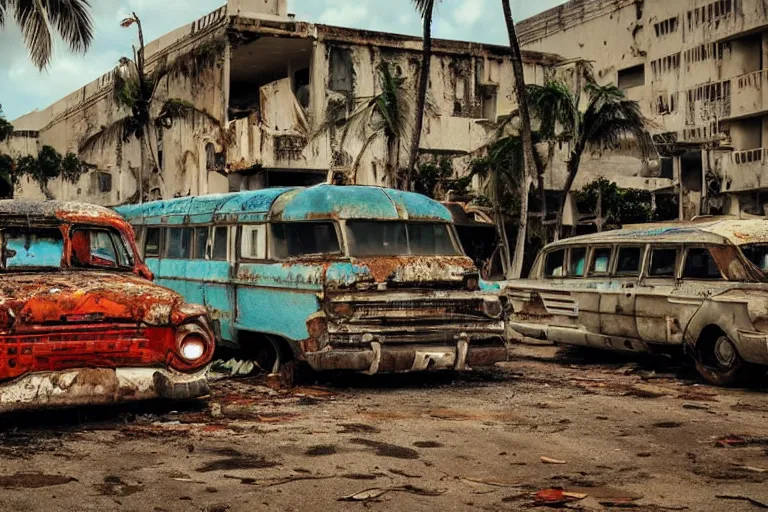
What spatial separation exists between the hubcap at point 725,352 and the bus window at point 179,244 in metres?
7.03

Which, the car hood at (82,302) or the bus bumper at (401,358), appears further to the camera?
the bus bumper at (401,358)

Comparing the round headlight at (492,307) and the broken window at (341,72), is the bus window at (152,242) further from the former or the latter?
the broken window at (341,72)

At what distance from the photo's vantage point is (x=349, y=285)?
1070cm

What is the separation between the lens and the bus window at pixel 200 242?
13359 mm

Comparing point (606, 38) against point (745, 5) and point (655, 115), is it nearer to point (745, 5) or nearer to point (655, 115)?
point (655, 115)

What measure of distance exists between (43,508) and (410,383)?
627cm

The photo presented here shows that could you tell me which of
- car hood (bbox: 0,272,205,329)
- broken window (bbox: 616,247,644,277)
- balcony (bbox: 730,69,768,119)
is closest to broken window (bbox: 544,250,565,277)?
broken window (bbox: 616,247,644,277)

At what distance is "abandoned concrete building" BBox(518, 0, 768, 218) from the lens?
36438 mm

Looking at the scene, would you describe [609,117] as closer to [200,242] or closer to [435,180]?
[435,180]

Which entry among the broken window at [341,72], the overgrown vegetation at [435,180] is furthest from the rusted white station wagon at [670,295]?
the broken window at [341,72]

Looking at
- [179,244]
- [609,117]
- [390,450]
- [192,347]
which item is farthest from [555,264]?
[609,117]

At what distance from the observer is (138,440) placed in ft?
25.6

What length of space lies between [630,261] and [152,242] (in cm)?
706

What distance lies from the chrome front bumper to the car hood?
16.7 inches
